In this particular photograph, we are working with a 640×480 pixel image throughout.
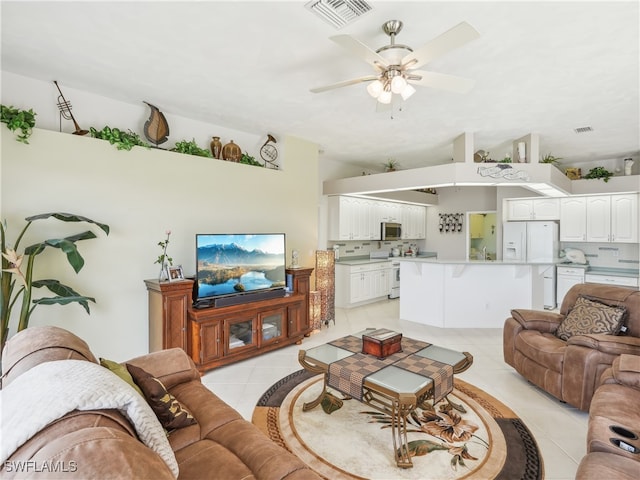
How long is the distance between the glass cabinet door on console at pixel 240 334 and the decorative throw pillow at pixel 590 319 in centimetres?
321

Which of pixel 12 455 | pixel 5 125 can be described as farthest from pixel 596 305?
pixel 5 125

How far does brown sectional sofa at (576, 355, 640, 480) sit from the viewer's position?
1.42m

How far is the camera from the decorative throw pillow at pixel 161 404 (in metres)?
1.64

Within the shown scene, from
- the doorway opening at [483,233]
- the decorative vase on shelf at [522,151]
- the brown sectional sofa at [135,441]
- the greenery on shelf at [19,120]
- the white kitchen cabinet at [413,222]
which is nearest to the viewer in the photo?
the brown sectional sofa at [135,441]

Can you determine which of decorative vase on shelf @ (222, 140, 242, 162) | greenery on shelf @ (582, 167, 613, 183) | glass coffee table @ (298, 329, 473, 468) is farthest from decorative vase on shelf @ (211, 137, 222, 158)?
greenery on shelf @ (582, 167, 613, 183)

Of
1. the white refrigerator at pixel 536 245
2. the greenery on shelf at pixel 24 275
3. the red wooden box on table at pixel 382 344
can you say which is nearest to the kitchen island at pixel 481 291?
the white refrigerator at pixel 536 245

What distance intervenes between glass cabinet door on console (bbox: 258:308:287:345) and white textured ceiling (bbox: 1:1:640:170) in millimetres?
2436

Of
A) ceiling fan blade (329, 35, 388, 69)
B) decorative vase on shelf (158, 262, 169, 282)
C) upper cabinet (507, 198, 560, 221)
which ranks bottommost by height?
decorative vase on shelf (158, 262, 169, 282)

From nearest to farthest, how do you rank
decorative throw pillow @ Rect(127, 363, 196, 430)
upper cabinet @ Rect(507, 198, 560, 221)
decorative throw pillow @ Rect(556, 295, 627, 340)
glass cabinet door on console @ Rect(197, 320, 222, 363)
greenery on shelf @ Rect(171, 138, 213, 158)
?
decorative throw pillow @ Rect(127, 363, 196, 430) < decorative throw pillow @ Rect(556, 295, 627, 340) < glass cabinet door on console @ Rect(197, 320, 222, 363) < greenery on shelf @ Rect(171, 138, 213, 158) < upper cabinet @ Rect(507, 198, 560, 221)

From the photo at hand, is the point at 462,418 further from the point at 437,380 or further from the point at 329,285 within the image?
the point at 329,285

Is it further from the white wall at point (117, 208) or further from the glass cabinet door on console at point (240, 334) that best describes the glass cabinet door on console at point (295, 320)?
the white wall at point (117, 208)

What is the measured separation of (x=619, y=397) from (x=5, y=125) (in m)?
4.95

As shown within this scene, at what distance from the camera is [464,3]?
201 cm

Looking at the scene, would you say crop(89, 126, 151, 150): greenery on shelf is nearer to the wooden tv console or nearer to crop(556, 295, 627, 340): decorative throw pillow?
the wooden tv console
